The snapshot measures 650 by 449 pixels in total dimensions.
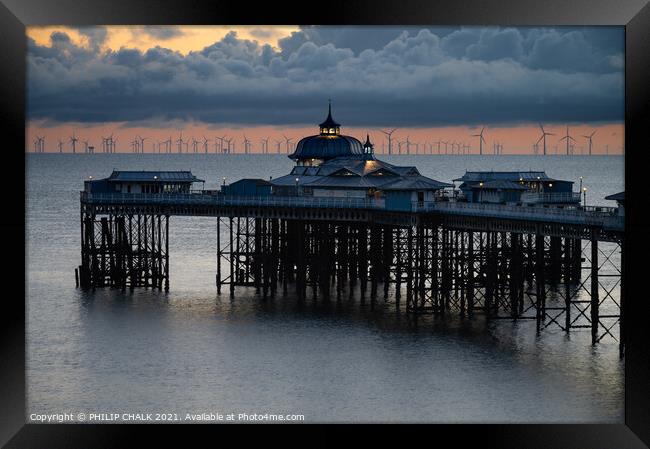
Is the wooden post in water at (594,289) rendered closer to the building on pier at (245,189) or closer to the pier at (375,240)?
the pier at (375,240)

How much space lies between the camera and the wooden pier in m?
78.6

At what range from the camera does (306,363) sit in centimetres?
6594

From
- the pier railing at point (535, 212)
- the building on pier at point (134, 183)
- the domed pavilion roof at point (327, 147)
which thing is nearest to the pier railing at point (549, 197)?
the pier railing at point (535, 212)

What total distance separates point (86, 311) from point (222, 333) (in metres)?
13.9

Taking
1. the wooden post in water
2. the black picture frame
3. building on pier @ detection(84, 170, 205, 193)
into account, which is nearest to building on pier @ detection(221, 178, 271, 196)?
building on pier @ detection(84, 170, 205, 193)

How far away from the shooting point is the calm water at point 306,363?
57250mm

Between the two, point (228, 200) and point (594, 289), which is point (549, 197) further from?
point (594, 289)

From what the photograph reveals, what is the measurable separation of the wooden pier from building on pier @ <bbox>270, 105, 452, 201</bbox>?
7.00 feet
